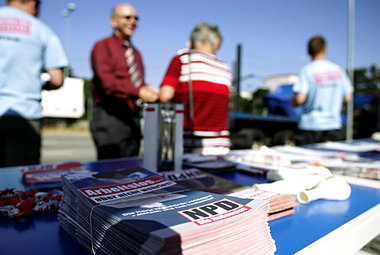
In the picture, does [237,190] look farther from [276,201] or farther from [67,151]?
[67,151]

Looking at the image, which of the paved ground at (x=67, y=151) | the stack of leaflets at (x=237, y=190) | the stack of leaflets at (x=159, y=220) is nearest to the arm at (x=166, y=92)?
the stack of leaflets at (x=237, y=190)

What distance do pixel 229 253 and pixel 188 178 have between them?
0.45 meters

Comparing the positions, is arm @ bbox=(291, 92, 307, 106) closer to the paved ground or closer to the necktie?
the necktie

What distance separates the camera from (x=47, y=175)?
93 centimetres

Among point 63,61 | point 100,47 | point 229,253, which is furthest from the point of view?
point 100,47

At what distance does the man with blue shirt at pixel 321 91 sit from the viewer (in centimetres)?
233

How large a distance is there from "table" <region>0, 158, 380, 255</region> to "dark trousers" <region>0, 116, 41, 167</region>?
78cm

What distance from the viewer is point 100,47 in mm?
1869

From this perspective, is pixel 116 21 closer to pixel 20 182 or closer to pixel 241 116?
pixel 20 182

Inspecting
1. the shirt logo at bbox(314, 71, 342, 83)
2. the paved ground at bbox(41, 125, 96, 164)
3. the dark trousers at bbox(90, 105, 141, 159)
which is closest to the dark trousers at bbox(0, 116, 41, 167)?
the dark trousers at bbox(90, 105, 141, 159)

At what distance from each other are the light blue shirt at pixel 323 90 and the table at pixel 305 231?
1.65 m

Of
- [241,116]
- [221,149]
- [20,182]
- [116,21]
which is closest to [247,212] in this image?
[20,182]

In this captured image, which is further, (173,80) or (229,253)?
(173,80)

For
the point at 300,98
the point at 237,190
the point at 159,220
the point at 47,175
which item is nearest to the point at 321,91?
the point at 300,98
